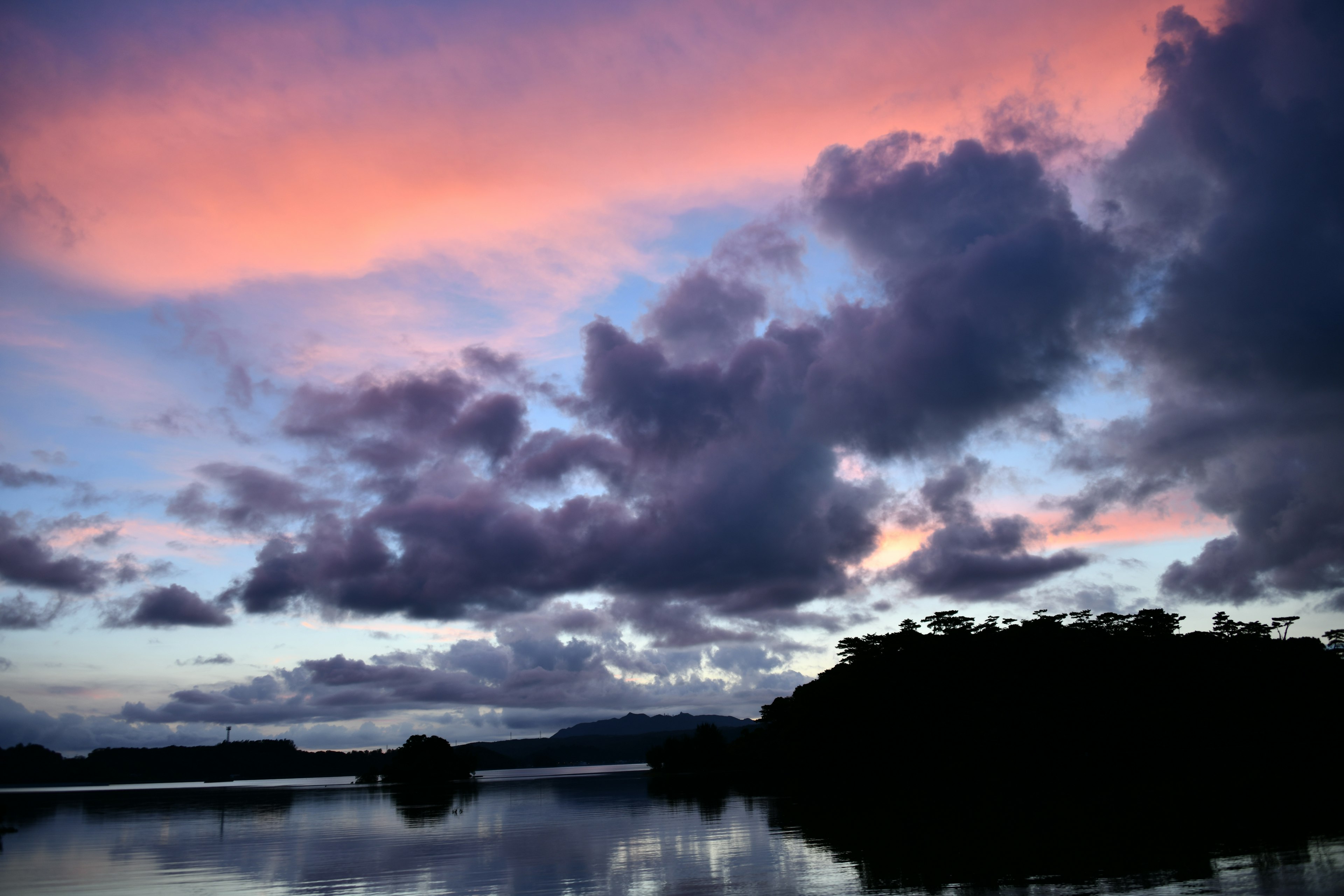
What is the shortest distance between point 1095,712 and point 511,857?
8590 centimetres

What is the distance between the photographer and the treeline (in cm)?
10444

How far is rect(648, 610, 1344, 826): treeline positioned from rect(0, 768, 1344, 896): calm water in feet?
102

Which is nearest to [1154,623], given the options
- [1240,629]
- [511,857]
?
[1240,629]

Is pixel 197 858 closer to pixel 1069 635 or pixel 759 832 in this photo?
pixel 759 832

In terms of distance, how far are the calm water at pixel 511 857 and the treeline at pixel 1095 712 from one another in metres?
31.0

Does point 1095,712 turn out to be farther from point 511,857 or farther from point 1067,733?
point 511,857

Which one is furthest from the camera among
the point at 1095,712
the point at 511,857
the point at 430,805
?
the point at 430,805

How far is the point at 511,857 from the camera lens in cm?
6078

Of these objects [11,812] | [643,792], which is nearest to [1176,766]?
[643,792]

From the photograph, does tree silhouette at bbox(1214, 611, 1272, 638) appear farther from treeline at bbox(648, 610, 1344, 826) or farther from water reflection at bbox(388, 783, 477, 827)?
water reflection at bbox(388, 783, 477, 827)

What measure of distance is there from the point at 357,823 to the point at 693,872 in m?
67.2

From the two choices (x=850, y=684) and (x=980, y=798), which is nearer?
(x=980, y=798)

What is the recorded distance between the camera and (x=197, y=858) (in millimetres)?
69812

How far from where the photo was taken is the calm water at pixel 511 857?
39.7 meters
